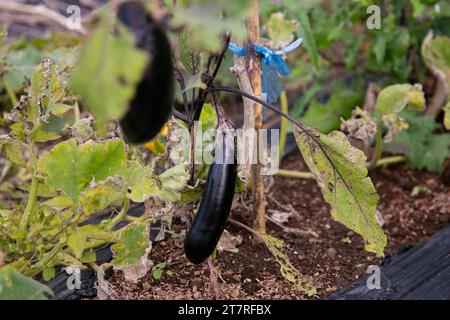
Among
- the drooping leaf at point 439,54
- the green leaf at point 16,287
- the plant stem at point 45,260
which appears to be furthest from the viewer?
the drooping leaf at point 439,54

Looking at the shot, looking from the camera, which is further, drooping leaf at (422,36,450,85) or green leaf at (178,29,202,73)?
drooping leaf at (422,36,450,85)

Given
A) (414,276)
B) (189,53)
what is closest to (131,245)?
(189,53)

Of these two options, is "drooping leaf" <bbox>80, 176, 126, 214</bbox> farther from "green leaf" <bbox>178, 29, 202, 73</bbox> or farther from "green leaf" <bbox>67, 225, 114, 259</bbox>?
"green leaf" <bbox>178, 29, 202, 73</bbox>

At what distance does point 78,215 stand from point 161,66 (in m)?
0.33

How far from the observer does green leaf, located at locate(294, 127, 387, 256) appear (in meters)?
1.30

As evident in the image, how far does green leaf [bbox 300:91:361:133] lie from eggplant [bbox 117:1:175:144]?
1.26 metres

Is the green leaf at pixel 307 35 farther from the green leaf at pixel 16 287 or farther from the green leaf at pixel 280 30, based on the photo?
the green leaf at pixel 16 287

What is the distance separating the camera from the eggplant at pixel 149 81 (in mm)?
867

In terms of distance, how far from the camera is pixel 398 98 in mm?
1803

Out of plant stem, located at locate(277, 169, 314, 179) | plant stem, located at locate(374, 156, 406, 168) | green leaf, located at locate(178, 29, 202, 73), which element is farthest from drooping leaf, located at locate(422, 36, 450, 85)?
green leaf, located at locate(178, 29, 202, 73)

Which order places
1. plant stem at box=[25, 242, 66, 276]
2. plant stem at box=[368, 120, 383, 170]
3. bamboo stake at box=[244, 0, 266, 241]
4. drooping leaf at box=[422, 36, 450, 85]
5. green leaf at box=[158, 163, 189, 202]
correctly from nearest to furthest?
plant stem at box=[25, 242, 66, 276], green leaf at box=[158, 163, 189, 202], bamboo stake at box=[244, 0, 266, 241], plant stem at box=[368, 120, 383, 170], drooping leaf at box=[422, 36, 450, 85]

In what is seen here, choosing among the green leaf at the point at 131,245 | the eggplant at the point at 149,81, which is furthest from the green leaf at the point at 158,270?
the eggplant at the point at 149,81

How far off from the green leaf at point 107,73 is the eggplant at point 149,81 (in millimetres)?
68
